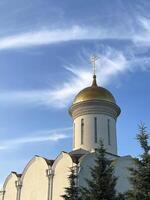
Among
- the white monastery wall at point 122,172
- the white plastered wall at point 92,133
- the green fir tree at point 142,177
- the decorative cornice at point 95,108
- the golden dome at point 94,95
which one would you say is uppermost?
the golden dome at point 94,95

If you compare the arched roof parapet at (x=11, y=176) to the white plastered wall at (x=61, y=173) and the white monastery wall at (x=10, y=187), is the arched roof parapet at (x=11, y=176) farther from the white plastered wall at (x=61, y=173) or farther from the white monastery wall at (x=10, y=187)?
the white plastered wall at (x=61, y=173)

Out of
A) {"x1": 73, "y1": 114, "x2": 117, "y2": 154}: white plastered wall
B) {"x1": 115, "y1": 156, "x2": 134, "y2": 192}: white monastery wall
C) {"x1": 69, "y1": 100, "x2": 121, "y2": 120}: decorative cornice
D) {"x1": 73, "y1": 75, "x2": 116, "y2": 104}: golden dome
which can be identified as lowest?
{"x1": 115, "y1": 156, "x2": 134, "y2": 192}: white monastery wall

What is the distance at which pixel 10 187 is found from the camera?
2431 cm

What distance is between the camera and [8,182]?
24.6m

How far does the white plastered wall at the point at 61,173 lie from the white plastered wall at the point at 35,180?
705mm

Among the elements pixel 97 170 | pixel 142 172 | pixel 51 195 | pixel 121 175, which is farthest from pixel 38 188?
pixel 142 172

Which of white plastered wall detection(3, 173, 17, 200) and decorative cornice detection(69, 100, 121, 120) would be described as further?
white plastered wall detection(3, 173, 17, 200)

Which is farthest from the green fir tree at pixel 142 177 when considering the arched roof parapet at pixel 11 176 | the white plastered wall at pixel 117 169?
the arched roof parapet at pixel 11 176

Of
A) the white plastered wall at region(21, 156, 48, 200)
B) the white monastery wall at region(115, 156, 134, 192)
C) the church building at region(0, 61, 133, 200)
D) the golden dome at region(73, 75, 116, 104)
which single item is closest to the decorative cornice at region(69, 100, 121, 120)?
the church building at region(0, 61, 133, 200)

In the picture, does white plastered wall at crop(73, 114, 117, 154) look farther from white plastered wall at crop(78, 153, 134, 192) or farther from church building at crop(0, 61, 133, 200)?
white plastered wall at crop(78, 153, 134, 192)

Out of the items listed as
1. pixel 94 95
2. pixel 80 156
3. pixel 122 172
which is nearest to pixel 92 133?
pixel 80 156

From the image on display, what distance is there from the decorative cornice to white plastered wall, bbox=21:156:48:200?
3.61 meters

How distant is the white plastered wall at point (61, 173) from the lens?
822 inches

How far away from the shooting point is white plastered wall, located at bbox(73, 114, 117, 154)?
22984 millimetres
